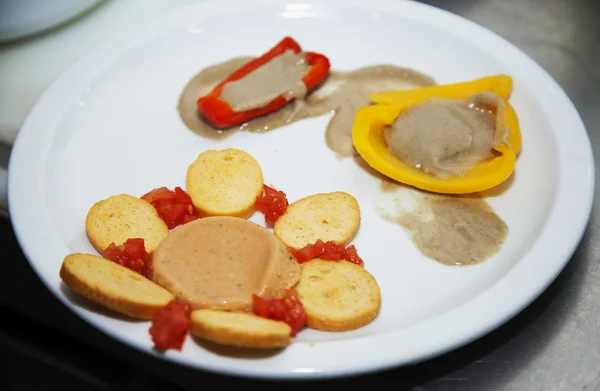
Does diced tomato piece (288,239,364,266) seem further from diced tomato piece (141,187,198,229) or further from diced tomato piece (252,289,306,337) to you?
diced tomato piece (141,187,198,229)

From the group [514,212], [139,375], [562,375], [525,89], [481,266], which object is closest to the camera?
[562,375]

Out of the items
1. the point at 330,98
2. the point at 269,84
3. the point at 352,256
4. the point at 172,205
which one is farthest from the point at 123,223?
the point at 330,98

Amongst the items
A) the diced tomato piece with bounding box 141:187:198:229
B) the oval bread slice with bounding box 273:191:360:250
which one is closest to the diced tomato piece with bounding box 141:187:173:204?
the diced tomato piece with bounding box 141:187:198:229

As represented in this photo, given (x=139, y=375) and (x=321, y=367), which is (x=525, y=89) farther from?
(x=139, y=375)

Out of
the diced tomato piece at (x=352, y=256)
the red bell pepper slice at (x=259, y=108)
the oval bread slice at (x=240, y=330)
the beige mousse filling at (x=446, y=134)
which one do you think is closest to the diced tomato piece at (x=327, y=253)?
the diced tomato piece at (x=352, y=256)

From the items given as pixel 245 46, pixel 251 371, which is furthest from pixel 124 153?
pixel 251 371

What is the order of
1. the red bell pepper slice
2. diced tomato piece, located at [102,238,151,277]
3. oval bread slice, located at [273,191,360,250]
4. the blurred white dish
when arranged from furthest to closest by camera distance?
1. the blurred white dish
2. the red bell pepper slice
3. oval bread slice, located at [273,191,360,250]
4. diced tomato piece, located at [102,238,151,277]

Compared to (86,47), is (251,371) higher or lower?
lower
